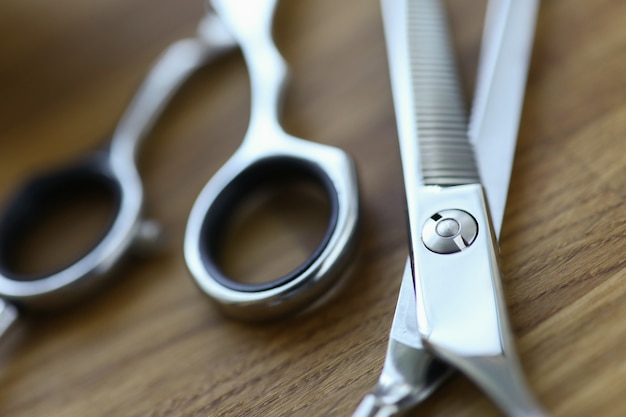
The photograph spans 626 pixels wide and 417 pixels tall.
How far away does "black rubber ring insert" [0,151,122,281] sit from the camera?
51 centimetres

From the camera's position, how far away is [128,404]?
43 cm

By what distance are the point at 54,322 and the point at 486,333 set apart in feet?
0.96

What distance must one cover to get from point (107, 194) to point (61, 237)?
45 mm

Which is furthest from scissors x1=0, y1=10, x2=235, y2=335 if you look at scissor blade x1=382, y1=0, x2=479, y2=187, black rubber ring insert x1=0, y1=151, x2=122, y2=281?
scissor blade x1=382, y1=0, x2=479, y2=187

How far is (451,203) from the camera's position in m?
0.40

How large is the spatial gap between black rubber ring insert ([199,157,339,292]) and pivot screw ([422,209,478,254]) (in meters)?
0.06

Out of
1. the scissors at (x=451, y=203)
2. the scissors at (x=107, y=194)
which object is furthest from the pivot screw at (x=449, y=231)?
the scissors at (x=107, y=194)

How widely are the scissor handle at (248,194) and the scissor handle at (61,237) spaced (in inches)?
2.5

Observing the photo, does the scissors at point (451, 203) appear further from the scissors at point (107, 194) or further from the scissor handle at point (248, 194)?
the scissors at point (107, 194)

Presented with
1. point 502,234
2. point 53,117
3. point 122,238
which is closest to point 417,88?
point 502,234

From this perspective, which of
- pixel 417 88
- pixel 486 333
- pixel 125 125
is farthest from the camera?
pixel 125 125

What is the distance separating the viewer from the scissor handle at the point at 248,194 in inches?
15.9

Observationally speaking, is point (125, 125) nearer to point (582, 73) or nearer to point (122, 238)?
point (122, 238)

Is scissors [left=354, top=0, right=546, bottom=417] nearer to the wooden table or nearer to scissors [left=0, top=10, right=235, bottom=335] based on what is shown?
the wooden table
